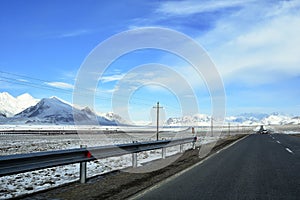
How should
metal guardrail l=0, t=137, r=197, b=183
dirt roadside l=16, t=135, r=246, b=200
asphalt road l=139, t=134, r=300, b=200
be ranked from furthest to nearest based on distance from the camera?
dirt roadside l=16, t=135, r=246, b=200 < asphalt road l=139, t=134, r=300, b=200 < metal guardrail l=0, t=137, r=197, b=183

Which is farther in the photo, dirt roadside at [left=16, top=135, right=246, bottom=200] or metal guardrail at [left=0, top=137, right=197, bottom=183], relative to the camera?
dirt roadside at [left=16, top=135, right=246, bottom=200]

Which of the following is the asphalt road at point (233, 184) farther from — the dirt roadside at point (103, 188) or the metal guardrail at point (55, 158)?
the metal guardrail at point (55, 158)

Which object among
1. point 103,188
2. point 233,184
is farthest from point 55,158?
point 233,184

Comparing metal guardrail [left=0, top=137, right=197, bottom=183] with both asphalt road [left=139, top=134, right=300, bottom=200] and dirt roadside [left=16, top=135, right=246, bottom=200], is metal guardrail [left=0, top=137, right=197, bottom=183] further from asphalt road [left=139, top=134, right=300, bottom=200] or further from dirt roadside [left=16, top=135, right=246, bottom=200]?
asphalt road [left=139, top=134, right=300, bottom=200]

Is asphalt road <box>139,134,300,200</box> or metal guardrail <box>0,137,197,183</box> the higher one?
metal guardrail <box>0,137,197,183</box>

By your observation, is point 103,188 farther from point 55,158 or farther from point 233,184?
point 233,184

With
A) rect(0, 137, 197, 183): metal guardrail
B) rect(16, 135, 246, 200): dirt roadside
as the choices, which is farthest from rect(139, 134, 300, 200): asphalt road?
rect(0, 137, 197, 183): metal guardrail

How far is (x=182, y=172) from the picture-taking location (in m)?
11.6

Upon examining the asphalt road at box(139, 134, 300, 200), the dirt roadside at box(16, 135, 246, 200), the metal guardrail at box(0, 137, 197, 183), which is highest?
the metal guardrail at box(0, 137, 197, 183)

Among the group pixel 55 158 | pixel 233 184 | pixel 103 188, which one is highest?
pixel 55 158

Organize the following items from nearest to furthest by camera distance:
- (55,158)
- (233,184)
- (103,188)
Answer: (55,158)
(103,188)
(233,184)

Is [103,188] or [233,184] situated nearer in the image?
[103,188]

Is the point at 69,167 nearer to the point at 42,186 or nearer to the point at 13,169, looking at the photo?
the point at 42,186

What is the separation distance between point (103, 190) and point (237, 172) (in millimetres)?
5089
